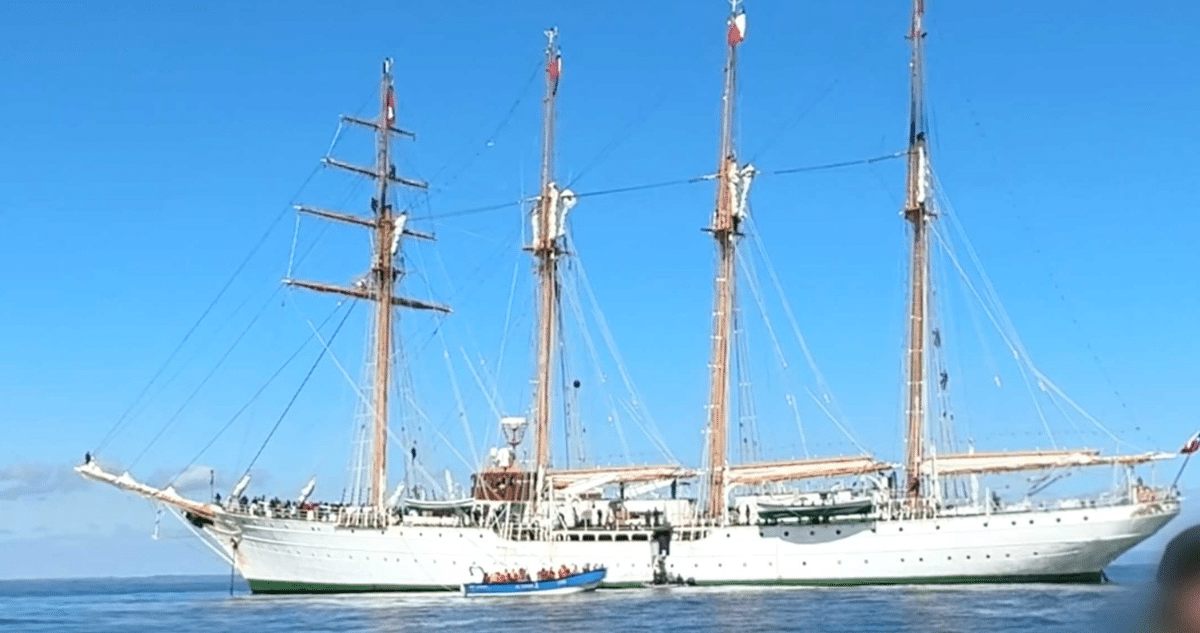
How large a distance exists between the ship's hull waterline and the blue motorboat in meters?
4.78

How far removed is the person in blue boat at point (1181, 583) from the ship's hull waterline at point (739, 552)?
7284cm

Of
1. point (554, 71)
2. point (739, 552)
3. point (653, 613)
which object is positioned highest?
point (554, 71)

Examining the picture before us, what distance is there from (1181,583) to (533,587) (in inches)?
2949

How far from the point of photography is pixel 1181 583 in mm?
4270

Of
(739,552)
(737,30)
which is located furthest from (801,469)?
(737,30)

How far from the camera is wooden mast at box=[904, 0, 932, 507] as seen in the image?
80750 millimetres

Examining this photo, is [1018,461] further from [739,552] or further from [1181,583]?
[1181,583]

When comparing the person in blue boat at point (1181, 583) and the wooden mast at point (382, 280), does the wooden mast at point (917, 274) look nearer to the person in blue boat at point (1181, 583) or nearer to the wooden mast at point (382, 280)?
the wooden mast at point (382, 280)

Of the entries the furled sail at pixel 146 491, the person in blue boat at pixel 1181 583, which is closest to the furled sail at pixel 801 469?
the furled sail at pixel 146 491

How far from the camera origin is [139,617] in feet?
255

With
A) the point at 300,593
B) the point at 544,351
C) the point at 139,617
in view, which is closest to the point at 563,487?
the point at 544,351

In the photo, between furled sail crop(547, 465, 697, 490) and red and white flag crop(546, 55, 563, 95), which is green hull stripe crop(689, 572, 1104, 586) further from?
red and white flag crop(546, 55, 563, 95)

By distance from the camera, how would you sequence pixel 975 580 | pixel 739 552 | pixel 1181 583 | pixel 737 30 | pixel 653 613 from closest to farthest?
pixel 1181 583 < pixel 653 613 < pixel 975 580 < pixel 739 552 < pixel 737 30

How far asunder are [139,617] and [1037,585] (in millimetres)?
53285
